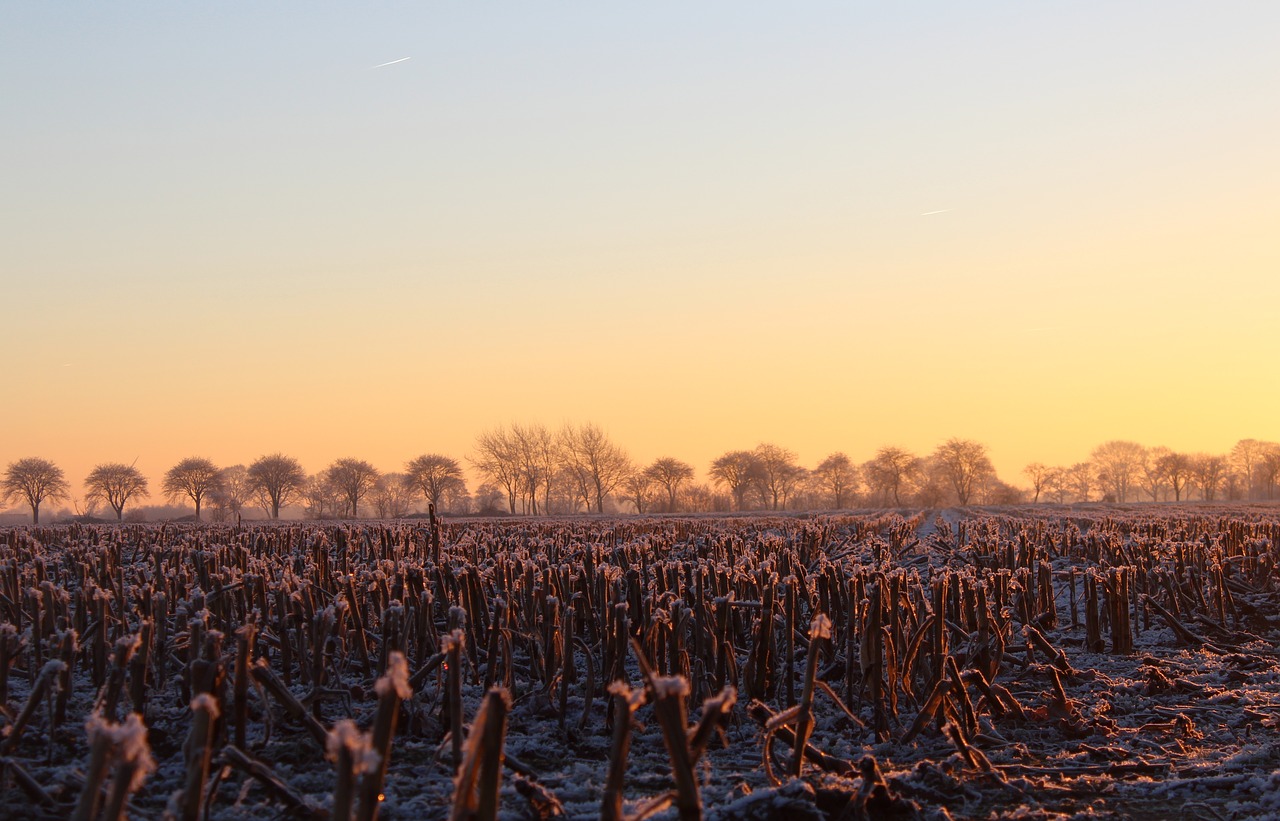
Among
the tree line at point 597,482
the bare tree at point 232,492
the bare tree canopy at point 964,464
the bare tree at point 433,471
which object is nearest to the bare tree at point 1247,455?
the tree line at point 597,482

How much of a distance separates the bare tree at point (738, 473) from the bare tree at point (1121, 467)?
98.0 meters

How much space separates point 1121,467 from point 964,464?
7666cm

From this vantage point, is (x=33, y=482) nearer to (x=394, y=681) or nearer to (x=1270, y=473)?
(x=394, y=681)

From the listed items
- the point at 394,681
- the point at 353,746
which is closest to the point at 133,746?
the point at 353,746

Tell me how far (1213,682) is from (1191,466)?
552 feet

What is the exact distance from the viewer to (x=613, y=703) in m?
6.00

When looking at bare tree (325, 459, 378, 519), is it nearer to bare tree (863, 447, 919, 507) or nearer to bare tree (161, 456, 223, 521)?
bare tree (161, 456, 223, 521)

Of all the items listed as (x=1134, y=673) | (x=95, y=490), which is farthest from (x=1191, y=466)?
(x=1134, y=673)

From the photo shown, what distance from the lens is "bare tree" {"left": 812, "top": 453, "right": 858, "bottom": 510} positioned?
148625mm

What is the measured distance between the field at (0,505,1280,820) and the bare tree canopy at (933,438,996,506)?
12747cm

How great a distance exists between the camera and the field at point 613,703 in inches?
147

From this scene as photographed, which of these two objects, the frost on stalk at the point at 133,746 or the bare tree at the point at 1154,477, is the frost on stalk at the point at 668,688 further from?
the bare tree at the point at 1154,477

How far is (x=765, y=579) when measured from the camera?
25.0ft

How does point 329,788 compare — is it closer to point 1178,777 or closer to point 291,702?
point 291,702
